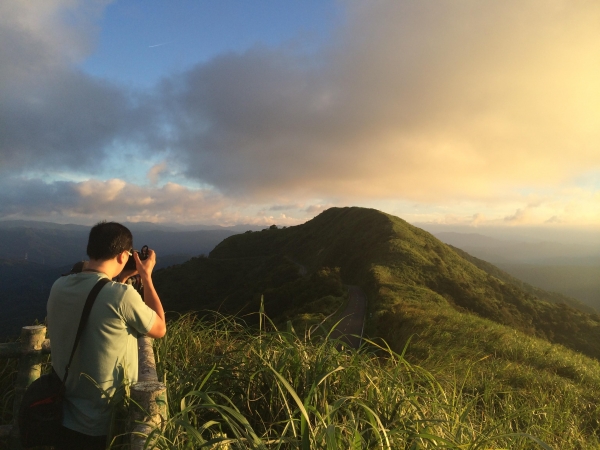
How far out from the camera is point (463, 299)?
33.7 meters

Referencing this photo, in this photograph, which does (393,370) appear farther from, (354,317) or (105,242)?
(354,317)

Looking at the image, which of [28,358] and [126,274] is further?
[28,358]

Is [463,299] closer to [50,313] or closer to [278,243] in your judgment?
[50,313]

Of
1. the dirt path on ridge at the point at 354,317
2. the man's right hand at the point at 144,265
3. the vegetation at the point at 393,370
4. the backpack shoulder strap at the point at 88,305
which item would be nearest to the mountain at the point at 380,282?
the vegetation at the point at 393,370

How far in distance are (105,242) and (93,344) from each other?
597 mm

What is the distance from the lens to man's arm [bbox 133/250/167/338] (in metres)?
2.29

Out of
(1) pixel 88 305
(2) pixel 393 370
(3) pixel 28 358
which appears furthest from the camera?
(2) pixel 393 370

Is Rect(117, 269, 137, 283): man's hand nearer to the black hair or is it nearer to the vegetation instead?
the black hair

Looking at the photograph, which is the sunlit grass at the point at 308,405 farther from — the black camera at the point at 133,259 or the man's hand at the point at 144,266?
the black camera at the point at 133,259

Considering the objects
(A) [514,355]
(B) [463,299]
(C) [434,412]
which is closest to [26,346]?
(C) [434,412]

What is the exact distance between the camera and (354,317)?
73.7 ft

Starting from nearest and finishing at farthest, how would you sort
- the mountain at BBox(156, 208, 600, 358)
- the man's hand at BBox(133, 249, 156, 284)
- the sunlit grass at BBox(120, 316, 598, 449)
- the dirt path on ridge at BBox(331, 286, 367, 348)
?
the sunlit grass at BBox(120, 316, 598, 449) → the man's hand at BBox(133, 249, 156, 284) → the dirt path on ridge at BBox(331, 286, 367, 348) → the mountain at BBox(156, 208, 600, 358)

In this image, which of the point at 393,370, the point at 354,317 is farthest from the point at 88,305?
the point at 354,317

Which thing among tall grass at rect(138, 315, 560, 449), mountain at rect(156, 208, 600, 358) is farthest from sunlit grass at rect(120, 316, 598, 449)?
mountain at rect(156, 208, 600, 358)
